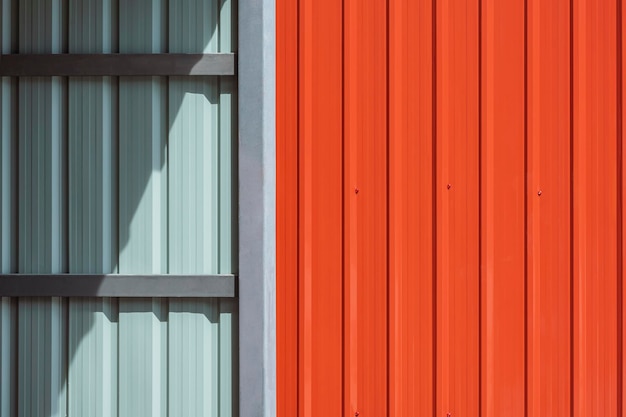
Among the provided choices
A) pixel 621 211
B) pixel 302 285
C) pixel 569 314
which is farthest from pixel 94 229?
pixel 621 211

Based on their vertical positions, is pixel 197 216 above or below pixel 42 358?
above

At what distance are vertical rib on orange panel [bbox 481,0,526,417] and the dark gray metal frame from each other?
950 mm

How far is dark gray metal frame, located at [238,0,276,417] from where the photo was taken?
2.71m

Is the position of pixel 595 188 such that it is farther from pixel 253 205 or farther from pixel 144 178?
pixel 144 178

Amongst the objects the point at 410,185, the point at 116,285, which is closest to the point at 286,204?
the point at 410,185

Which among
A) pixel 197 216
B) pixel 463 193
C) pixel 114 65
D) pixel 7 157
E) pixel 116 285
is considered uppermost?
pixel 114 65

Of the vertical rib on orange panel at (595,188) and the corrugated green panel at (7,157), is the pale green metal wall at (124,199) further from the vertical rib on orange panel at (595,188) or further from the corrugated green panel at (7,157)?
the vertical rib on orange panel at (595,188)

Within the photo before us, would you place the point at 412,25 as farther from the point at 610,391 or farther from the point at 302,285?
the point at 610,391

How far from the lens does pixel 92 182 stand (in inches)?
108

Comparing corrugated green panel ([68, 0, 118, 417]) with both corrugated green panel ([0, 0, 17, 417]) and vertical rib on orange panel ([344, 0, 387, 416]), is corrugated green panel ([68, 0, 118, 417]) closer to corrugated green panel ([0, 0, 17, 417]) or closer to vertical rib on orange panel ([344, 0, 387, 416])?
corrugated green panel ([0, 0, 17, 417])

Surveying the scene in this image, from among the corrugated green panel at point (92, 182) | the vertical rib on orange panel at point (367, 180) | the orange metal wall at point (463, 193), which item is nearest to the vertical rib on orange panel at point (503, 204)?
the orange metal wall at point (463, 193)

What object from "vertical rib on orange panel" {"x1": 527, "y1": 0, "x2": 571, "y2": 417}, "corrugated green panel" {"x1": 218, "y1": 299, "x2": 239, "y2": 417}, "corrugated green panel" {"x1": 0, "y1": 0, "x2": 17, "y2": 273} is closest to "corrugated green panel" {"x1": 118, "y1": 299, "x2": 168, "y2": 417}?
"corrugated green panel" {"x1": 218, "y1": 299, "x2": 239, "y2": 417}

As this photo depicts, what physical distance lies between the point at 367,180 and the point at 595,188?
997 millimetres

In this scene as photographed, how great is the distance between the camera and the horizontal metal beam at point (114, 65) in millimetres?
2711
